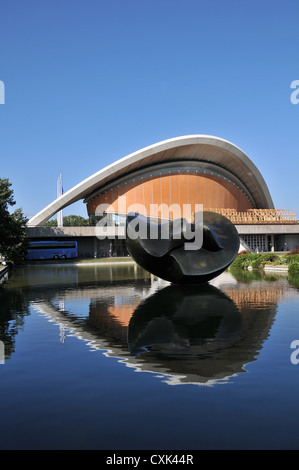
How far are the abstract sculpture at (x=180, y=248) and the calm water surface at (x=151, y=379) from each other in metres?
4.61

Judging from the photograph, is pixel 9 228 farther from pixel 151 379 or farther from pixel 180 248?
pixel 151 379

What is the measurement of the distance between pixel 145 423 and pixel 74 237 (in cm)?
4904

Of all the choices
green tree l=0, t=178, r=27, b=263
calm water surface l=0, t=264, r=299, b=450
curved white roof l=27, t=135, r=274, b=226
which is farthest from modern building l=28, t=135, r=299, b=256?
Answer: calm water surface l=0, t=264, r=299, b=450

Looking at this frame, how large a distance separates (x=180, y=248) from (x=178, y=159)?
39724mm

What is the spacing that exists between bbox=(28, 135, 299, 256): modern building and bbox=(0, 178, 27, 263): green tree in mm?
10908

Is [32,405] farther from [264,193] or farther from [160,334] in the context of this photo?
[264,193]

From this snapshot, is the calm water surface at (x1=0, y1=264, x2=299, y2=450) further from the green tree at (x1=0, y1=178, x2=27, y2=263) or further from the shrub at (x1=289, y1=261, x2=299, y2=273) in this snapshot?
the green tree at (x1=0, y1=178, x2=27, y2=263)

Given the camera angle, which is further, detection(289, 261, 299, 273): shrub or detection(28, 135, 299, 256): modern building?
detection(28, 135, 299, 256): modern building

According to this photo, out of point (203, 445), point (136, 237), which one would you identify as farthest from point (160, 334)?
point (136, 237)

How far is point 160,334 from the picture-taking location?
8.52 meters

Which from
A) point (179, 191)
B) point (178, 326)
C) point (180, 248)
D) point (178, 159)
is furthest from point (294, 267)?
point (178, 159)

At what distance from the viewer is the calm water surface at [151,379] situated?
4113 millimetres

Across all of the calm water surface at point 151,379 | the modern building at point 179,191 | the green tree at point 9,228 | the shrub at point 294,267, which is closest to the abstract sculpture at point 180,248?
the calm water surface at point 151,379

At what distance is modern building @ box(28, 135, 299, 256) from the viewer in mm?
49281
